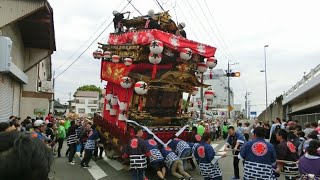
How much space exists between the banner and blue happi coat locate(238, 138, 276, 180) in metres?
6.02

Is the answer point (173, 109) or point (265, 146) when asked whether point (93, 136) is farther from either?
point (265, 146)

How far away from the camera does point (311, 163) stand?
6.09 metres

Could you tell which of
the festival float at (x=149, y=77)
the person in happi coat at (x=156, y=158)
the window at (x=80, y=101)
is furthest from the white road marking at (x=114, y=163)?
the window at (x=80, y=101)

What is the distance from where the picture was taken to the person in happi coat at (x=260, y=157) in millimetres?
6387

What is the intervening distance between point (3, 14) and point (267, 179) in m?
10.2

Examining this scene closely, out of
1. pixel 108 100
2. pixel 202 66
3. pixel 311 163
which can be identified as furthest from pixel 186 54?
pixel 311 163

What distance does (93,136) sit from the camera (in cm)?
1310

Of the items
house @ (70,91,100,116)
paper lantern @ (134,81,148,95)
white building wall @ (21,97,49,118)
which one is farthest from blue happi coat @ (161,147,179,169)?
house @ (70,91,100,116)

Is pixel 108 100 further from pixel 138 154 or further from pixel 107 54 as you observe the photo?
pixel 138 154

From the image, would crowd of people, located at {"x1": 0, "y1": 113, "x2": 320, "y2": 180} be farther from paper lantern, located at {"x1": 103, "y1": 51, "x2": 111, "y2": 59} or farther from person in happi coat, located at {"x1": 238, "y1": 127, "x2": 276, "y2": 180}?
paper lantern, located at {"x1": 103, "y1": 51, "x2": 111, "y2": 59}

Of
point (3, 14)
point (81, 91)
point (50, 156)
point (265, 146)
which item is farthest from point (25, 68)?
point (81, 91)

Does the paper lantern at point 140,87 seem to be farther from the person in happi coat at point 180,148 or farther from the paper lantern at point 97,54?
the paper lantern at point 97,54

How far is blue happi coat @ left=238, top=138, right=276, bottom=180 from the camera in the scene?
251 inches

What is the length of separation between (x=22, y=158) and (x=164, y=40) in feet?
34.9
